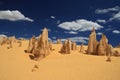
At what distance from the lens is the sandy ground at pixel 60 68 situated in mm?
25734

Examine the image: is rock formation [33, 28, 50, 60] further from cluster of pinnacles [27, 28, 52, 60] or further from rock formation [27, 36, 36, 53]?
rock formation [27, 36, 36, 53]

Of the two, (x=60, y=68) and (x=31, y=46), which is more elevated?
(x=31, y=46)

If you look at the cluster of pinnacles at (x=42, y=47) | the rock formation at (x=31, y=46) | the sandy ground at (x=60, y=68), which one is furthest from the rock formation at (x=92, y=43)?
the rock formation at (x=31, y=46)

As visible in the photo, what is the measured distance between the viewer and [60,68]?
28.1 meters

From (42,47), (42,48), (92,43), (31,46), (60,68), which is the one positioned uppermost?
(92,43)

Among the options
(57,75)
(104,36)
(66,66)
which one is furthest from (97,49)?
(57,75)

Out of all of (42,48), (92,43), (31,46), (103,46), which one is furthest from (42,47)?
(103,46)

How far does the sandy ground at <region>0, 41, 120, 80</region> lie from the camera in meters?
25.7

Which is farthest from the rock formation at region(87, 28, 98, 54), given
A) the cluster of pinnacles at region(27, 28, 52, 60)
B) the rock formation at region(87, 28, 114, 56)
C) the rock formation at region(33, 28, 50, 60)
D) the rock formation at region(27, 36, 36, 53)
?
the rock formation at region(27, 36, 36, 53)

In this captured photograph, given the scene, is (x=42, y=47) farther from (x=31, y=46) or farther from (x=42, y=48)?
(x=31, y=46)

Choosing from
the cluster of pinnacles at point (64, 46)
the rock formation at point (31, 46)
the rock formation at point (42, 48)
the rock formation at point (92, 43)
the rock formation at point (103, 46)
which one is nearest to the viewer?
the rock formation at point (42, 48)

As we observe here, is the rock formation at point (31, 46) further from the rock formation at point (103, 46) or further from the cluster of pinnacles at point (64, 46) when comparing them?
the rock formation at point (103, 46)

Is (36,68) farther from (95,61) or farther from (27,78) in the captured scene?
A: (95,61)

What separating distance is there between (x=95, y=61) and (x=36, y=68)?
821 centimetres
